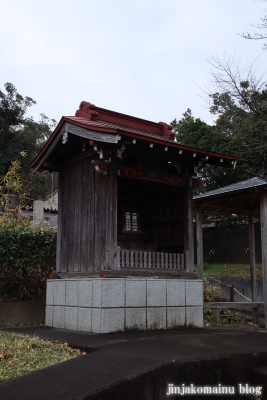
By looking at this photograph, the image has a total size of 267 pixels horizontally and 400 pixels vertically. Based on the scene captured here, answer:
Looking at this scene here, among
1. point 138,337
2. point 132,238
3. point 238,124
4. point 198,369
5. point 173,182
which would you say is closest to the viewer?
point 198,369

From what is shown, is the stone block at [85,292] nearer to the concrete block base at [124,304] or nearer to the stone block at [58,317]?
the concrete block base at [124,304]

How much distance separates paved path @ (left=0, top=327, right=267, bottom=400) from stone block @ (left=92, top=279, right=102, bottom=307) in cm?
57

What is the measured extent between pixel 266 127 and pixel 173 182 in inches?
361

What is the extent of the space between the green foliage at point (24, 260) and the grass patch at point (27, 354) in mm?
3661

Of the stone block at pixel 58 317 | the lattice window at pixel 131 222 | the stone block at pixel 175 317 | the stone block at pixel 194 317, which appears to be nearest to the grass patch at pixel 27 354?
the stone block at pixel 58 317

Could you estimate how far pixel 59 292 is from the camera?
29.8 ft

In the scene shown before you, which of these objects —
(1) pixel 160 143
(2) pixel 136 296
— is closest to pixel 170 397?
(2) pixel 136 296

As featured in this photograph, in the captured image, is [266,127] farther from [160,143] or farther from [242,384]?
[242,384]

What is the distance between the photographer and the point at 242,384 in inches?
207

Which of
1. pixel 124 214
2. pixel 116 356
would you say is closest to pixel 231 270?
pixel 124 214

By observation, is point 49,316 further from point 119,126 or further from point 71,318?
point 119,126

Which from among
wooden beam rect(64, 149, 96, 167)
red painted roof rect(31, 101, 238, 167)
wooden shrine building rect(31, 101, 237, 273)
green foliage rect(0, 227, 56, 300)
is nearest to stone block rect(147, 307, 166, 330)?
wooden shrine building rect(31, 101, 237, 273)

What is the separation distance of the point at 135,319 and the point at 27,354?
2725 mm

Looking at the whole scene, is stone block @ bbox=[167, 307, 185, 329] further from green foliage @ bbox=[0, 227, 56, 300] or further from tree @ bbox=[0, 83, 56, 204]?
tree @ bbox=[0, 83, 56, 204]
